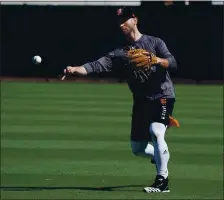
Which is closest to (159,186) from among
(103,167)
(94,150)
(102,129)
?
(103,167)

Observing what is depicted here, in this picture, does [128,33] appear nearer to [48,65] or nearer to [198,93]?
[198,93]

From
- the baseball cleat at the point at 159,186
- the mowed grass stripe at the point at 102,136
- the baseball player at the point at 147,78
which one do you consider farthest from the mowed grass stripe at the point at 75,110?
the baseball cleat at the point at 159,186

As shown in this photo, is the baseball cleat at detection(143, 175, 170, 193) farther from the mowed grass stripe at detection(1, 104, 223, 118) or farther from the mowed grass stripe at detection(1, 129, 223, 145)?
the mowed grass stripe at detection(1, 104, 223, 118)

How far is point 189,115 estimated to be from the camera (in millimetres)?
19719

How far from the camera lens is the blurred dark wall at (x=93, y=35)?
31.2 metres

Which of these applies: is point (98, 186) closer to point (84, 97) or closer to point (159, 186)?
point (159, 186)

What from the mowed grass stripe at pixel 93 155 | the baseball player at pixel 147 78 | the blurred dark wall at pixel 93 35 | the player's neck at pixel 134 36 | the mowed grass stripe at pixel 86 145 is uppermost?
the player's neck at pixel 134 36

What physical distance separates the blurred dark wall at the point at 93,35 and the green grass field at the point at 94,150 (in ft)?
23.4

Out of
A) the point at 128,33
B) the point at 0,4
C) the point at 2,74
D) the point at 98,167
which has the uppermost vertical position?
the point at 128,33

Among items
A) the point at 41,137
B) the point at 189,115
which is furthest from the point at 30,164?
the point at 189,115

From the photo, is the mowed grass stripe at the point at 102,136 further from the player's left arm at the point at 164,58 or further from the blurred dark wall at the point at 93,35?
the blurred dark wall at the point at 93,35

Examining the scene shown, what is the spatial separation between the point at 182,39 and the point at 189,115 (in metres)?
11.8

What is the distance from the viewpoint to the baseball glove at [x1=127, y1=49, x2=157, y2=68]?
10344 mm

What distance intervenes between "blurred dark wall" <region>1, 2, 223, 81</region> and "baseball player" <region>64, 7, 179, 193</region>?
798 inches
